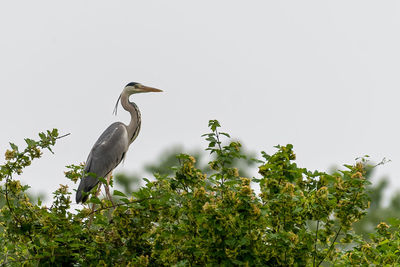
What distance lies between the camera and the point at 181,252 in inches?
158

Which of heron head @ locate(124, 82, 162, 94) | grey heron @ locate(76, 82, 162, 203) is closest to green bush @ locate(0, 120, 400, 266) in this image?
grey heron @ locate(76, 82, 162, 203)

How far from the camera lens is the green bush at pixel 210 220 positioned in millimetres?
3748

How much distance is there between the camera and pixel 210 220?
12.0 feet

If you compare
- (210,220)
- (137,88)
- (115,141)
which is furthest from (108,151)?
(210,220)

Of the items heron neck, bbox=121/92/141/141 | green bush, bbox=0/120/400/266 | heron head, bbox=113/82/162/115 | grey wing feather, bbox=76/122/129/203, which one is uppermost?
heron head, bbox=113/82/162/115

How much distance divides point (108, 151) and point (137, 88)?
1696 millimetres

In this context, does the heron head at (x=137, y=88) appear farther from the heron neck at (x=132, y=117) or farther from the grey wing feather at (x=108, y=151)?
the grey wing feather at (x=108, y=151)

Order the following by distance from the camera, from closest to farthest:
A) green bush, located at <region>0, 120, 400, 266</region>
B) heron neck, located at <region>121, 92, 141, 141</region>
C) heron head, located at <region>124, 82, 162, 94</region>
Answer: green bush, located at <region>0, 120, 400, 266</region> → heron neck, located at <region>121, 92, 141, 141</region> → heron head, located at <region>124, 82, 162, 94</region>

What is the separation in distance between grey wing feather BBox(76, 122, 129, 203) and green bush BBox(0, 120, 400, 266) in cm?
419

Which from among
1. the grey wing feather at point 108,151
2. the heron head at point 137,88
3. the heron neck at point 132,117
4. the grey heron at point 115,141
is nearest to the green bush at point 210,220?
the grey heron at point 115,141

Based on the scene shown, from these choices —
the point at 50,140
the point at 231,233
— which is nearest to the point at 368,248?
the point at 231,233

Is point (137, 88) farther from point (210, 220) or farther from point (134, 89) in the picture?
point (210, 220)

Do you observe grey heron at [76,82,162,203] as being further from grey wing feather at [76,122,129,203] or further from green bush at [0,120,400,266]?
green bush at [0,120,400,266]

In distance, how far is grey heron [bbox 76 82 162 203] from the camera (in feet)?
29.8
